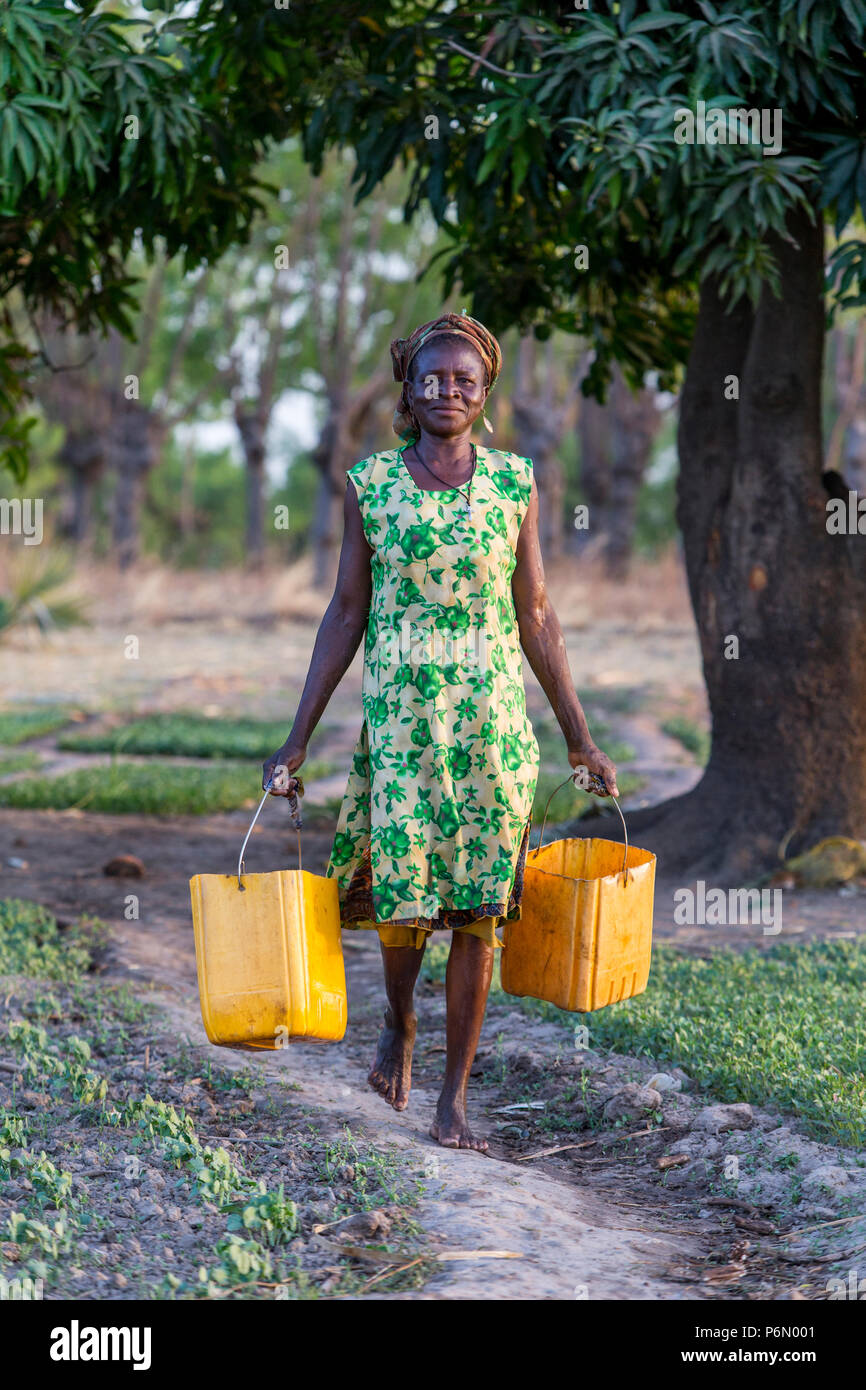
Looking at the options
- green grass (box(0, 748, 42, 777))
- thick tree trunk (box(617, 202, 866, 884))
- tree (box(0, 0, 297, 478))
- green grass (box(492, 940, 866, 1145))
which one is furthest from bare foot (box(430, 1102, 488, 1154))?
green grass (box(0, 748, 42, 777))

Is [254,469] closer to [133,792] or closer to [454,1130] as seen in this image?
[133,792]

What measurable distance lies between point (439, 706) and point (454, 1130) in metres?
1.01

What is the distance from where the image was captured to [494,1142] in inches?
139

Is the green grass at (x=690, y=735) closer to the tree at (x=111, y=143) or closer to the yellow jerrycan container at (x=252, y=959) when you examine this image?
the tree at (x=111, y=143)

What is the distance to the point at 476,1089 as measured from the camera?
3949 mm

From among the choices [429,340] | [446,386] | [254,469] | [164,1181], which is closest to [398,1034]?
[164,1181]

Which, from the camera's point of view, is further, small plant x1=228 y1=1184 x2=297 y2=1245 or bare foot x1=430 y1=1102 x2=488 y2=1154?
bare foot x1=430 y1=1102 x2=488 y2=1154

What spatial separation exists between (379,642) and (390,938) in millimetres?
710

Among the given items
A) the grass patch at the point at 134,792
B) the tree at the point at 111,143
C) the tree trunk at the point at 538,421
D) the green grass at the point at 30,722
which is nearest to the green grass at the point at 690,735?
the grass patch at the point at 134,792

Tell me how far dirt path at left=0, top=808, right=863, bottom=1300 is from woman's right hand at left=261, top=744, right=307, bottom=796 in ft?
2.78

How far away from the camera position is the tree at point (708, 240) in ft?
15.0

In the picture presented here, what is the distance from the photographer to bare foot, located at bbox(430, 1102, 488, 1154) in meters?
3.34

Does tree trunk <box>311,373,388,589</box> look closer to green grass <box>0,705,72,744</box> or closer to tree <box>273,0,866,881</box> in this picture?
green grass <box>0,705,72,744</box>
